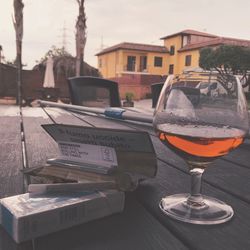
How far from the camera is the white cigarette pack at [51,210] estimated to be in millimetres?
333

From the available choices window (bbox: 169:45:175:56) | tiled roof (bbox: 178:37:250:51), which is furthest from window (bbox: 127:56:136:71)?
tiled roof (bbox: 178:37:250:51)

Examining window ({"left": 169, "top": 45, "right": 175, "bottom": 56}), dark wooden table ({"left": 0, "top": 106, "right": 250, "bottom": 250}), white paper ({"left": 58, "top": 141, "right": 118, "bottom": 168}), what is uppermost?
window ({"left": 169, "top": 45, "right": 175, "bottom": 56})

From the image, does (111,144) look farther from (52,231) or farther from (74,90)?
(74,90)

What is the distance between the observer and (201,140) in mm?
432

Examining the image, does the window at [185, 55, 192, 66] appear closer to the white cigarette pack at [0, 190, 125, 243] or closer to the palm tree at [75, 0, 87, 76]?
the palm tree at [75, 0, 87, 76]

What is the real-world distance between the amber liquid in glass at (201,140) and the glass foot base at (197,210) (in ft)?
0.18

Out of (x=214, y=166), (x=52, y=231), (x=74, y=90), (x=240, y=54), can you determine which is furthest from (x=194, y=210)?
(x=240, y=54)

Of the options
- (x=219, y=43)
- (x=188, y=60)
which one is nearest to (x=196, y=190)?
(x=219, y=43)

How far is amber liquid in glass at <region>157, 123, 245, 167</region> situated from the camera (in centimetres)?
43

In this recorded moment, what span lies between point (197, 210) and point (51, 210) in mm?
181

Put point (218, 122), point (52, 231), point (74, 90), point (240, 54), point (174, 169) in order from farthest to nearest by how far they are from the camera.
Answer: point (240, 54) < point (74, 90) < point (174, 169) < point (218, 122) < point (52, 231)

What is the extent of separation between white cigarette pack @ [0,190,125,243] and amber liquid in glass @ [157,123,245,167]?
0.10 meters

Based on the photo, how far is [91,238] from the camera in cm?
35

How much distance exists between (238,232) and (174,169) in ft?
0.91
